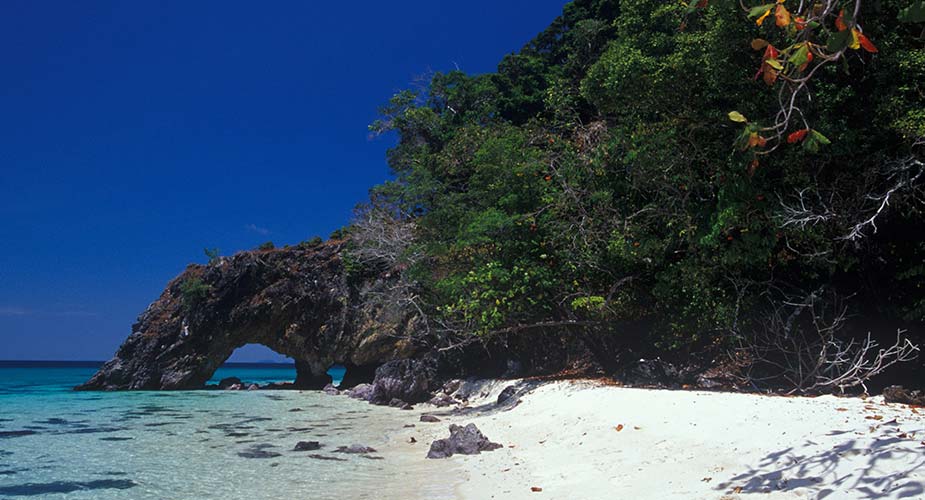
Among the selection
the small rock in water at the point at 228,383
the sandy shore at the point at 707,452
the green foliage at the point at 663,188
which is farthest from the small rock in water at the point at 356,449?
the small rock in water at the point at 228,383

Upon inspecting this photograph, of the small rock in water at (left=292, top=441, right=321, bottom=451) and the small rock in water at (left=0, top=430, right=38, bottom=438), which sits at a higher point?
the small rock in water at (left=0, top=430, right=38, bottom=438)

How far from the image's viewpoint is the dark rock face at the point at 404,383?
62.6 ft

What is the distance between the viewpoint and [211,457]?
9.68 meters

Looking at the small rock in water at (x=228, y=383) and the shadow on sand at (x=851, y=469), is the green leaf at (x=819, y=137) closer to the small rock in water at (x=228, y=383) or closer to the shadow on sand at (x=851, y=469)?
the shadow on sand at (x=851, y=469)

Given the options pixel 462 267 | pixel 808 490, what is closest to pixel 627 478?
pixel 808 490

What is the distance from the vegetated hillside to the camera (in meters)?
7.96

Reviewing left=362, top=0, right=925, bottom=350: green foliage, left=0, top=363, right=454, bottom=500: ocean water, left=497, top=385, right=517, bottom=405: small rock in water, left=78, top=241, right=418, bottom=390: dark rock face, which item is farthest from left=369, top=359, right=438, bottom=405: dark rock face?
left=78, top=241, right=418, bottom=390: dark rock face

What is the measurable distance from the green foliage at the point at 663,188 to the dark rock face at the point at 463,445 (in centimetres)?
480

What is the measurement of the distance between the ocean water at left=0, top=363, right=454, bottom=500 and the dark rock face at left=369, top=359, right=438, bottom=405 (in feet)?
5.57

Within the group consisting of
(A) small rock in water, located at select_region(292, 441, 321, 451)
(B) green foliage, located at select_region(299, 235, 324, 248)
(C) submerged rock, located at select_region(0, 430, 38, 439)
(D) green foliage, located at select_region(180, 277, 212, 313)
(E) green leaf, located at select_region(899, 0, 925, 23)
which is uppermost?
(B) green foliage, located at select_region(299, 235, 324, 248)

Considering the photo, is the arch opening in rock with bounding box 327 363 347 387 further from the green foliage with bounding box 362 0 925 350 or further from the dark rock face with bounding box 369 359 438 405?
the green foliage with bounding box 362 0 925 350

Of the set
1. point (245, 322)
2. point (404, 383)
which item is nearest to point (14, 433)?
point (404, 383)

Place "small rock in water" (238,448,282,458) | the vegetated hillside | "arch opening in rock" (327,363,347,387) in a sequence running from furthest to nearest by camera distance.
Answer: "arch opening in rock" (327,363,347,387), "small rock in water" (238,448,282,458), the vegetated hillside

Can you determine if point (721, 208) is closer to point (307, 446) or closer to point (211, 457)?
point (307, 446)
